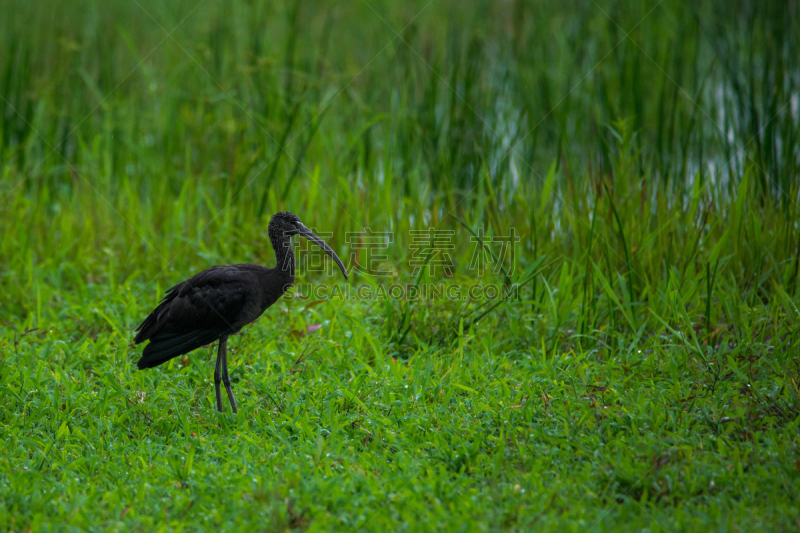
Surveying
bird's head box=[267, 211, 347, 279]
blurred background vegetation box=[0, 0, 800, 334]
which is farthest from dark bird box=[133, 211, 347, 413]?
blurred background vegetation box=[0, 0, 800, 334]

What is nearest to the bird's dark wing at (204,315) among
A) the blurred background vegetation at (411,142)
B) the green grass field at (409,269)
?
the green grass field at (409,269)

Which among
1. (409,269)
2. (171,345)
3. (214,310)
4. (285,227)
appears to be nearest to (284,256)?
(285,227)

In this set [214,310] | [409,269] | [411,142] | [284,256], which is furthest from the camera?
[411,142]

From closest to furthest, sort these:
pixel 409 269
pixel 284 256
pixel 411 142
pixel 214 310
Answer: pixel 214 310, pixel 284 256, pixel 409 269, pixel 411 142

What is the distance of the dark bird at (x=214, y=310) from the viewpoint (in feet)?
13.6

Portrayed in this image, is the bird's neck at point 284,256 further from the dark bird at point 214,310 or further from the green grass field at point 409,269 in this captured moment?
the green grass field at point 409,269

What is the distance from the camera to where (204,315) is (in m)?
4.16

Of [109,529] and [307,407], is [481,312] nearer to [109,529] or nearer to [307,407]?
[307,407]

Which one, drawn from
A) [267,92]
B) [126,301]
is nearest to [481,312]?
[126,301]

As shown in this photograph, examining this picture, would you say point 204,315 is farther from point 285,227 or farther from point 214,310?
point 285,227

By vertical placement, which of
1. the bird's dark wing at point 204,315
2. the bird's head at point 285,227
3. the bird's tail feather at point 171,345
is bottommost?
the bird's tail feather at point 171,345

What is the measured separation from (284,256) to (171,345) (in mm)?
812

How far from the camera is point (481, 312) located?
17.0ft

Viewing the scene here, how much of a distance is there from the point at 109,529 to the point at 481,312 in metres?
2.89
